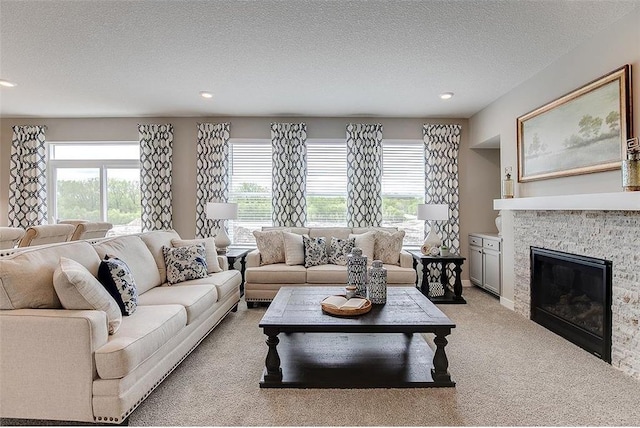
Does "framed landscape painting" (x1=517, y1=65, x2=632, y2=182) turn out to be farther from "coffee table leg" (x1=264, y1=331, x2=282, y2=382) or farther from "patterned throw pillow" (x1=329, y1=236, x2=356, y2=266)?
"coffee table leg" (x1=264, y1=331, x2=282, y2=382)

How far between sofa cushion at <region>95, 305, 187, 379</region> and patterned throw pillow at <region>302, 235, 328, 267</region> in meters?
1.91

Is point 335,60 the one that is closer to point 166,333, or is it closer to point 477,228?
point 166,333

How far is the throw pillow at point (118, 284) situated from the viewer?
7.47 ft

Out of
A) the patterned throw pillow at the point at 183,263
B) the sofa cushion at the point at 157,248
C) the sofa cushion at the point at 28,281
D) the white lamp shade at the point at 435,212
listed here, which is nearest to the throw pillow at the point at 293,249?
the patterned throw pillow at the point at 183,263

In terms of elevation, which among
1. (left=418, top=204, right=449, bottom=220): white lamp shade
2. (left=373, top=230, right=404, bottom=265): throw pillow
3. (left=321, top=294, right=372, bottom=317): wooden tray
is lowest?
(left=321, top=294, right=372, bottom=317): wooden tray

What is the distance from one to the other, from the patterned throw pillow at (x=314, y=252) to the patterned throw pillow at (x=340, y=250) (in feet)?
0.30

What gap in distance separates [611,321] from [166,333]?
130 inches

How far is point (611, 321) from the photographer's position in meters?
2.61

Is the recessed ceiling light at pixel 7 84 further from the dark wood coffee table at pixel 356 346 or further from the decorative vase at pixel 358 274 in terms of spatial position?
the decorative vase at pixel 358 274

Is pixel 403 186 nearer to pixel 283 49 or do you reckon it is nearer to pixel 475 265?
pixel 475 265

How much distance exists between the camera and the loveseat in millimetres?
3992

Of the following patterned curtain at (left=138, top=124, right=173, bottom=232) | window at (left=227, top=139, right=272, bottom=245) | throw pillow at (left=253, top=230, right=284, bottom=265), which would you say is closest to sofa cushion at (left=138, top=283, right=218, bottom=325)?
throw pillow at (left=253, top=230, right=284, bottom=265)

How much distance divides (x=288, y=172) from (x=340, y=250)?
1.58 m

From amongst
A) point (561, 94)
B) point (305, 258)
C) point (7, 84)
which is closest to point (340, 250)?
point (305, 258)
